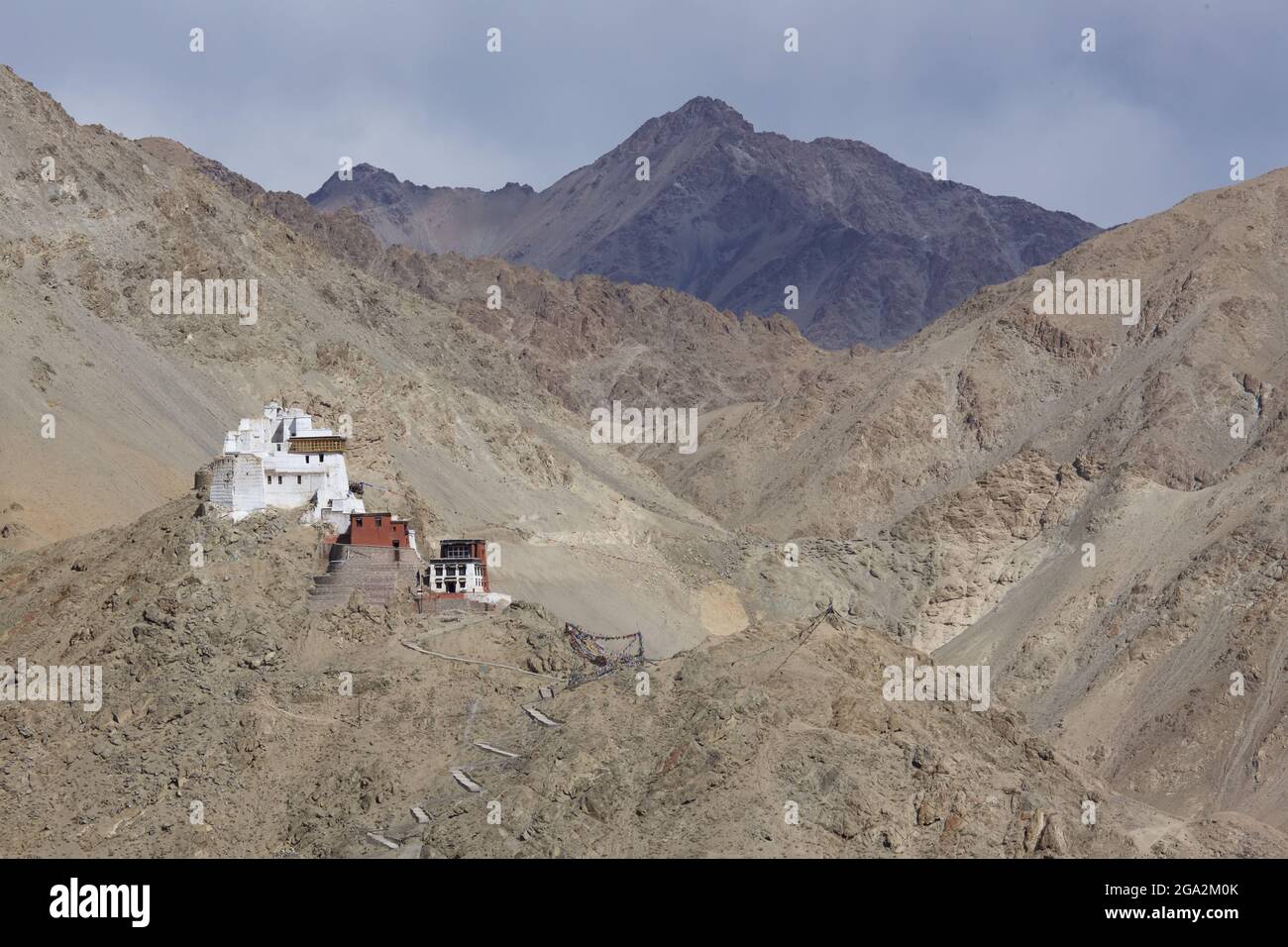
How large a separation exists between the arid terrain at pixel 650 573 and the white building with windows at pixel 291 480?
137 cm

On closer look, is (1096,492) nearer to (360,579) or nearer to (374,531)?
(374,531)

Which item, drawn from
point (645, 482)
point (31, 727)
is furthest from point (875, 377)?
point (31, 727)

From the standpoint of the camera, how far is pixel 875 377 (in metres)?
179

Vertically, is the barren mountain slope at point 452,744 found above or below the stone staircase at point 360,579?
below

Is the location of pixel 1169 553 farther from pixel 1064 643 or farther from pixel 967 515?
pixel 967 515

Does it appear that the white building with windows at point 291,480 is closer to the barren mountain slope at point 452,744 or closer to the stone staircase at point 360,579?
the barren mountain slope at point 452,744

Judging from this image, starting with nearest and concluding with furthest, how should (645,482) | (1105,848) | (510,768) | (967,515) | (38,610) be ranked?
(1105,848) < (510,768) < (38,610) < (967,515) < (645,482)

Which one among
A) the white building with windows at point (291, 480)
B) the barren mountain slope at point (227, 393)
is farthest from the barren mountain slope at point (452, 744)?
the barren mountain slope at point (227, 393)

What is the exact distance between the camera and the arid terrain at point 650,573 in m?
60.3

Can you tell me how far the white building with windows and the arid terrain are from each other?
1.37 m

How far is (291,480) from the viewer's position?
7975 centimetres

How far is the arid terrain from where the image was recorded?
60.3 meters

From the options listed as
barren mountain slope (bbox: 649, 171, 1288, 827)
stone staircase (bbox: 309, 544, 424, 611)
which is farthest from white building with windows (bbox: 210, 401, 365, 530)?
barren mountain slope (bbox: 649, 171, 1288, 827)
